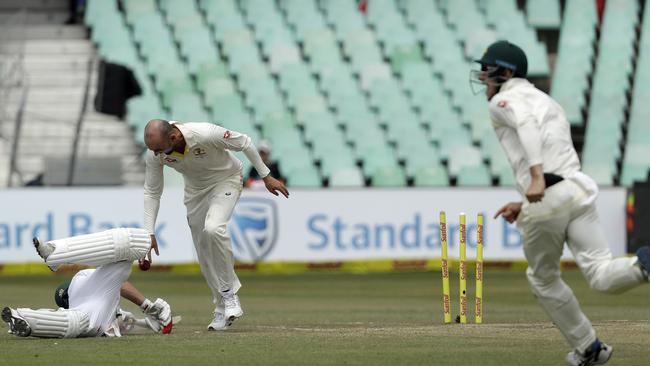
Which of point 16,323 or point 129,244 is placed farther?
point 129,244

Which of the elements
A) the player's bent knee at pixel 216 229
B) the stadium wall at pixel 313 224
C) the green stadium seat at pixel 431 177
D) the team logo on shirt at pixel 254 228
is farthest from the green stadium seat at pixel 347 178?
the player's bent knee at pixel 216 229

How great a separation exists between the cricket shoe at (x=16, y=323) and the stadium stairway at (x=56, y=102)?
12352 millimetres

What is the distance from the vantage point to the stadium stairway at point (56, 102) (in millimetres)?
23469

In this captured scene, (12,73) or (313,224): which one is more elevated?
(12,73)

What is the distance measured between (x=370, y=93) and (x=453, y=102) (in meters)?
1.44

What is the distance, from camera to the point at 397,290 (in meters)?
17.0

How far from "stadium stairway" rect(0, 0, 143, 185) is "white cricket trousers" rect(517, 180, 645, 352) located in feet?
47.4

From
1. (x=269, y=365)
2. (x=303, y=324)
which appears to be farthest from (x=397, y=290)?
(x=269, y=365)

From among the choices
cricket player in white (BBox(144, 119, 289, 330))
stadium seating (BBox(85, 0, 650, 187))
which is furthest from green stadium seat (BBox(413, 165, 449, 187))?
cricket player in white (BBox(144, 119, 289, 330))

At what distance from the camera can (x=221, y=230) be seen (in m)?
10.5

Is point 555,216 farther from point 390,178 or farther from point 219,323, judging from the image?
point 390,178

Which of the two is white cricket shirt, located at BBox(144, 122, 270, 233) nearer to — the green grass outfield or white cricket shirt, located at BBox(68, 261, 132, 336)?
white cricket shirt, located at BBox(68, 261, 132, 336)

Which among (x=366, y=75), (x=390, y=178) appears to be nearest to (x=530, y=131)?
(x=390, y=178)

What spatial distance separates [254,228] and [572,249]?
12.2m
